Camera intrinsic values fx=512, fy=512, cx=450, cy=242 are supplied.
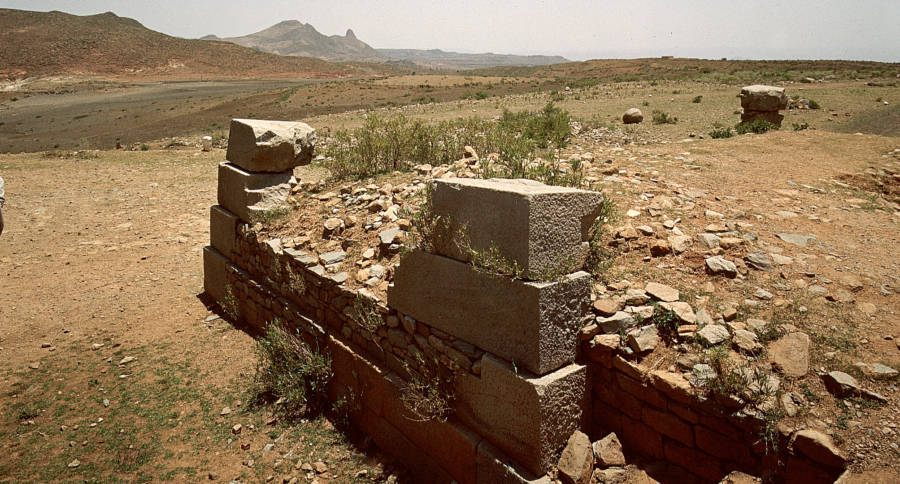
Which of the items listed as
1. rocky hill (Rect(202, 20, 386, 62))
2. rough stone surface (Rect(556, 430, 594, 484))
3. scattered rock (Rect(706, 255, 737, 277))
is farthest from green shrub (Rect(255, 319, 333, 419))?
rocky hill (Rect(202, 20, 386, 62))

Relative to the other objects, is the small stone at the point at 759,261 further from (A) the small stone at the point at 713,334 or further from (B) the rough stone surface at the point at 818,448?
(B) the rough stone surface at the point at 818,448

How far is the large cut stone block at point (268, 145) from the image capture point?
5793 millimetres

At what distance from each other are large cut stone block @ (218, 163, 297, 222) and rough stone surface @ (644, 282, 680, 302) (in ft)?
14.1

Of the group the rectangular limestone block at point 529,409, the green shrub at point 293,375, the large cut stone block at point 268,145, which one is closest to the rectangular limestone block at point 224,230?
the large cut stone block at point 268,145

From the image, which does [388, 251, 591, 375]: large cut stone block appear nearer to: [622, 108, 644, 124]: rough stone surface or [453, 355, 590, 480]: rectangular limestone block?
[453, 355, 590, 480]: rectangular limestone block

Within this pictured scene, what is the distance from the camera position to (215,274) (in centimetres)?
663

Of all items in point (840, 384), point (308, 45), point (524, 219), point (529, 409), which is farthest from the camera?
point (308, 45)

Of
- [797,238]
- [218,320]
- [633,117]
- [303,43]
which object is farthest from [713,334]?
[303,43]

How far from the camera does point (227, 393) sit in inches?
195

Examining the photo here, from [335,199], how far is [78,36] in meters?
70.1

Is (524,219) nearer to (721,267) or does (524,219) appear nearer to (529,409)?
(529,409)

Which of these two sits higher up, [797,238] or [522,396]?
[797,238]

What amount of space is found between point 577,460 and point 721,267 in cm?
180

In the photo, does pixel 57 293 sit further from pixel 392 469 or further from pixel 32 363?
pixel 392 469
